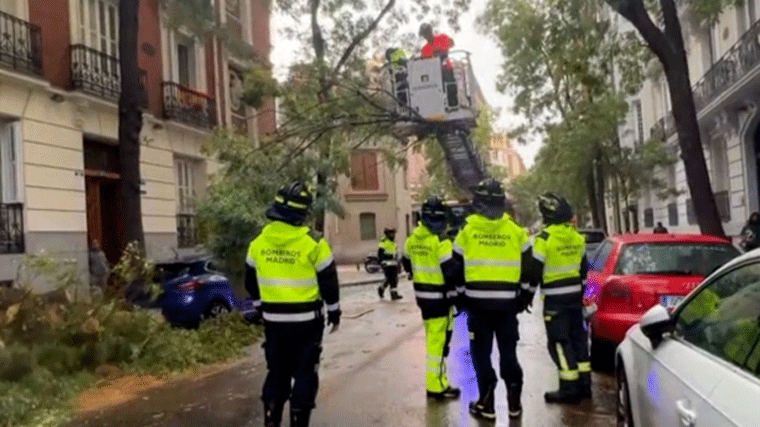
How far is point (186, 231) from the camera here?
20.9 metres

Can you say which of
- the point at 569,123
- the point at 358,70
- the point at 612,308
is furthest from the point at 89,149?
the point at 569,123

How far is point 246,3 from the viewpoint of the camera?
84.1 ft

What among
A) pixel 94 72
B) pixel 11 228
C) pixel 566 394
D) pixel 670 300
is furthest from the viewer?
pixel 94 72

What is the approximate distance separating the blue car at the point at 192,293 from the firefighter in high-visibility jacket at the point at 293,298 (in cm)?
603

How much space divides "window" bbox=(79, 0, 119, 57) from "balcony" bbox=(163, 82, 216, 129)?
2.18 m

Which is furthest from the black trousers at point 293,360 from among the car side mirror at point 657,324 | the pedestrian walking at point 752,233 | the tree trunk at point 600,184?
the tree trunk at point 600,184

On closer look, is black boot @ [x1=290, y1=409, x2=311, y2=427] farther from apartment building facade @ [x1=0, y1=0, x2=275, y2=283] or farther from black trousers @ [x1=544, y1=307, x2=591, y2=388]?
apartment building facade @ [x1=0, y1=0, x2=275, y2=283]

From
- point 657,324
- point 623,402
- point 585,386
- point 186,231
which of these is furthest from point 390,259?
point 657,324

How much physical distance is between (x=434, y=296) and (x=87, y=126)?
12291mm

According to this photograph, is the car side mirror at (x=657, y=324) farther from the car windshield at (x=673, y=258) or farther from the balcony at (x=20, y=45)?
the balcony at (x=20, y=45)

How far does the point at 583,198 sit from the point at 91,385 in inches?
1013

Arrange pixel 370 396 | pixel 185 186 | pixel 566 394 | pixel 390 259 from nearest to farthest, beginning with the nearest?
pixel 566 394 → pixel 370 396 → pixel 390 259 → pixel 185 186

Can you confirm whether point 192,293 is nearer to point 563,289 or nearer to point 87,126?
point 87,126

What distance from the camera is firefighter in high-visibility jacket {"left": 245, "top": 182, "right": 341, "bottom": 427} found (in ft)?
18.6
